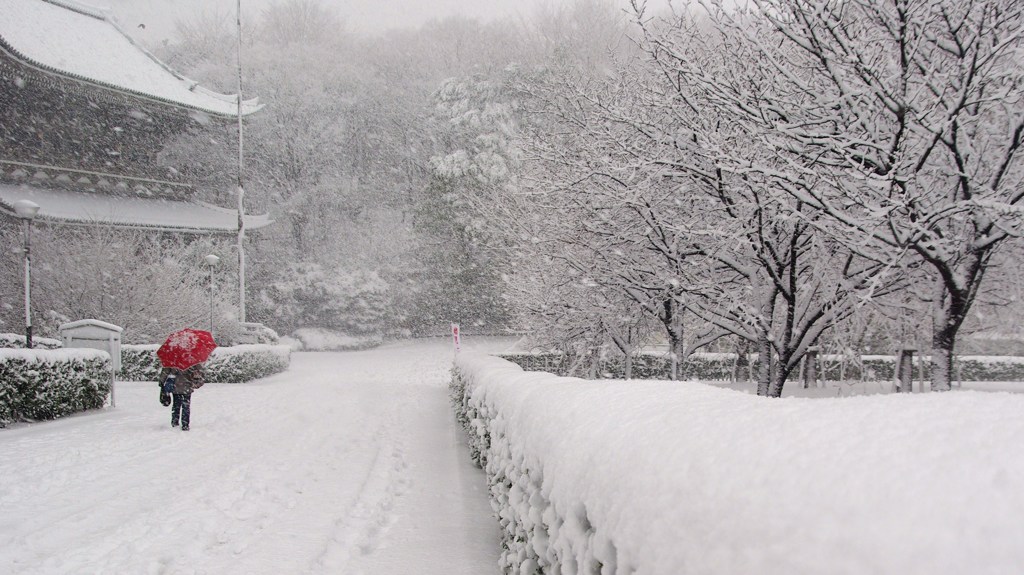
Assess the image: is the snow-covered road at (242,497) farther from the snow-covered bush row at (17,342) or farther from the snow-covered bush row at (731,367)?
the snow-covered bush row at (731,367)

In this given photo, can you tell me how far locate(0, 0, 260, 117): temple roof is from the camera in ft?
78.4

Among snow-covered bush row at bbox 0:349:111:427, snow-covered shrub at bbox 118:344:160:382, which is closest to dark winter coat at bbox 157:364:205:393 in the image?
snow-covered bush row at bbox 0:349:111:427

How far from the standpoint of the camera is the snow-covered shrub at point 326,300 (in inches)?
1310

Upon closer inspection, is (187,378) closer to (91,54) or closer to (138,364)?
(138,364)

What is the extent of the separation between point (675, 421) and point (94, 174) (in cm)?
2954

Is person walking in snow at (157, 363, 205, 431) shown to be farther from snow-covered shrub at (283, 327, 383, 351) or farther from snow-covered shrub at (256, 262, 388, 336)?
snow-covered shrub at (256, 262, 388, 336)

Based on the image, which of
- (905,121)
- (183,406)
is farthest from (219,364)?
(905,121)

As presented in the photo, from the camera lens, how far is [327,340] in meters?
32.8

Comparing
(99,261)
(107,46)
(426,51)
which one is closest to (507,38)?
(426,51)

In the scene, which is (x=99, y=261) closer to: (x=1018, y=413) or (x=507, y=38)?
(x=1018, y=413)

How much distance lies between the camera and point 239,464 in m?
7.08

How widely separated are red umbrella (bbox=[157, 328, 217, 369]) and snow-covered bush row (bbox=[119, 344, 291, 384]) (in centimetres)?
859

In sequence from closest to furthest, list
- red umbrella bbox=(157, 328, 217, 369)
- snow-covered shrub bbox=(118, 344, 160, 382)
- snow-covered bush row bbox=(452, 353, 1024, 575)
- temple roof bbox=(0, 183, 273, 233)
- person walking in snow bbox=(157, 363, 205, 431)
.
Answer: snow-covered bush row bbox=(452, 353, 1024, 575) < red umbrella bbox=(157, 328, 217, 369) < person walking in snow bbox=(157, 363, 205, 431) < snow-covered shrub bbox=(118, 344, 160, 382) < temple roof bbox=(0, 183, 273, 233)

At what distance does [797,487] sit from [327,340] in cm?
3330
